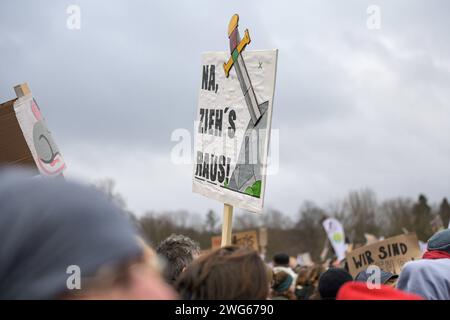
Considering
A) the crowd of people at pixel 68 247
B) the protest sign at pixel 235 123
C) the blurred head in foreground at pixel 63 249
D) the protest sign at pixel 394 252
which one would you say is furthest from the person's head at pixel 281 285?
the blurred head in foreground at pixel 63 249

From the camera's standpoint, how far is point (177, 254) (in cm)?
396

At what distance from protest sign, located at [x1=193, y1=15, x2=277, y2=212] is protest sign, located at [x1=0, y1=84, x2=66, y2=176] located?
116 centimetres

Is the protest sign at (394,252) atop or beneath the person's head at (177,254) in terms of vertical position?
beneath

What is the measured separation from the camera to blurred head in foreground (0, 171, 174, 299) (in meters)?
0.96

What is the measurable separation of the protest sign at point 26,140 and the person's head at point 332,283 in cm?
211

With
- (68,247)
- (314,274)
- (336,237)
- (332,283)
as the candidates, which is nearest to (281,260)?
(314,274)

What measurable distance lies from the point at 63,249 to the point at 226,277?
112 centimetres

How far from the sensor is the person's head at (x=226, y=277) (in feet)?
6.49

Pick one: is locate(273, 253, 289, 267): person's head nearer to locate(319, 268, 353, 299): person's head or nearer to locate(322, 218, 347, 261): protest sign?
locate(319, 268, 353, 299): person's head

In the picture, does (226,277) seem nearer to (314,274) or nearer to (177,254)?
(177,254)

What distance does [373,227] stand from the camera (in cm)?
8556

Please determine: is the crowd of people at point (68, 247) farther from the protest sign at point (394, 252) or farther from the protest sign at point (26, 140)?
the protest sign at point (394, 252)
